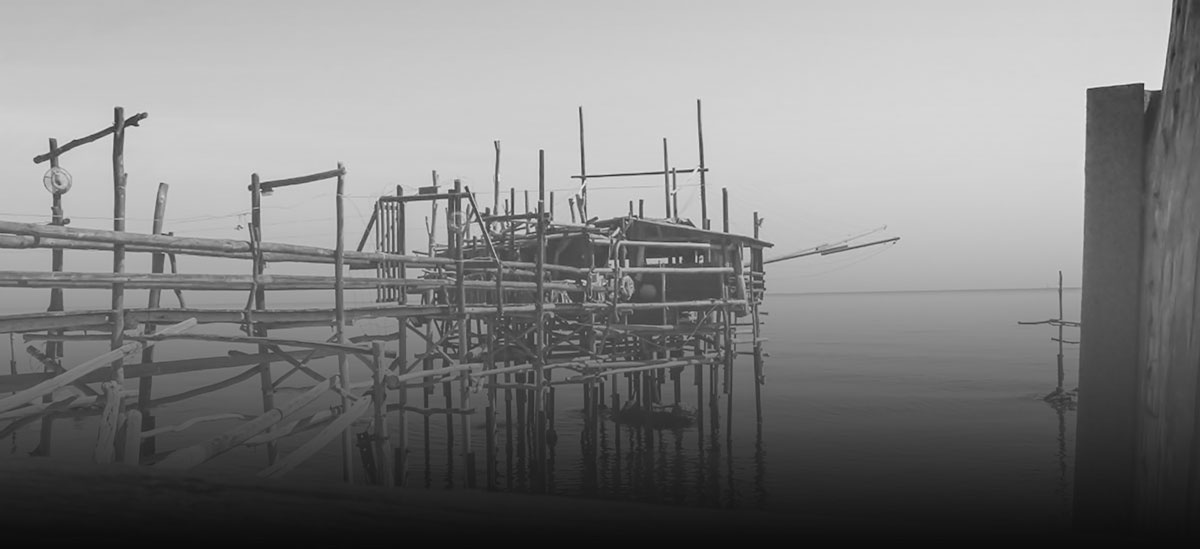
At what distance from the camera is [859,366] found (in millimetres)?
66625

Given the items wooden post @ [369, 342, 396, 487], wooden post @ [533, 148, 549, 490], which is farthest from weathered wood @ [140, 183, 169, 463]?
wooden post @ [533, 148, 549, 490]

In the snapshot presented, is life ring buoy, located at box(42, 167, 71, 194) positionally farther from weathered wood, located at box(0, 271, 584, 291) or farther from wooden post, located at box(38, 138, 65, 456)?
weathered wood, located at box(0, 271, 584, 291)

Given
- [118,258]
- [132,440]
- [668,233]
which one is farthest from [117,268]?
[668,233]

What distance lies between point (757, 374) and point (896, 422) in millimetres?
14017

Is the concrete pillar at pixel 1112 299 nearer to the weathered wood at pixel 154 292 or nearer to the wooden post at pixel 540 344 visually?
the weathered wood at pixel 154 292

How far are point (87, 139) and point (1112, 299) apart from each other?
14.0 m

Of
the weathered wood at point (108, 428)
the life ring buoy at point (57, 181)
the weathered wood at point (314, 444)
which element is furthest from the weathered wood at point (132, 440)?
the life ring buoy at point (57, 181)

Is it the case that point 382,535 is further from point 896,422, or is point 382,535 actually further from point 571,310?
point 896,422

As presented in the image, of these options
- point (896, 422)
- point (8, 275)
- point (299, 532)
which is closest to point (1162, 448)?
point (299, 532)

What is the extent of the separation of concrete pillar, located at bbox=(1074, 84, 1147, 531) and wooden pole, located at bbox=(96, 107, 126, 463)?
7.26 m

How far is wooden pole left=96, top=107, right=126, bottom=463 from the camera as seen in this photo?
291 inches

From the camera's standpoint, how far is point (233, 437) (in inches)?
302

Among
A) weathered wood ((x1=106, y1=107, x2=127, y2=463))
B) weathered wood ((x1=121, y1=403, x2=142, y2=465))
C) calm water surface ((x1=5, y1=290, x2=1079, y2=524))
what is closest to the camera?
weathered wood ((x1=121, y1=403, x2=142, y2=465))

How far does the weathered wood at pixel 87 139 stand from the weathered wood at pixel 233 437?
4.93 m
